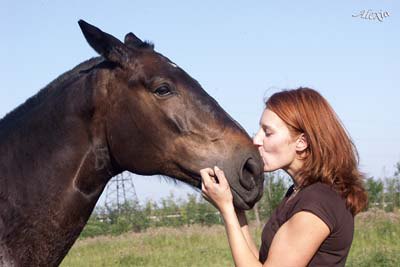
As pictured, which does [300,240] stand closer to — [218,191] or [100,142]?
[218,191]

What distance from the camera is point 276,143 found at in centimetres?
317

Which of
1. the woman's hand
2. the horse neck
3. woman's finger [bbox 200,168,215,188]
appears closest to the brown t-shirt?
the woman's hand

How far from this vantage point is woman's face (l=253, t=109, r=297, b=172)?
3.15 meters

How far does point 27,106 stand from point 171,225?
64.7 ft

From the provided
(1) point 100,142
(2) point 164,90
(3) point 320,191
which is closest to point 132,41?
(2) point 164,90

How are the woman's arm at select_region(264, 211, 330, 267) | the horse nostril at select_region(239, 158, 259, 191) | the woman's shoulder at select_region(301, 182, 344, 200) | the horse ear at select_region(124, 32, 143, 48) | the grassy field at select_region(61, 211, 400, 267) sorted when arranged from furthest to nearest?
1. the grassy field at select_region(61, 211, 400, 267)
2. the horse ear at select_region(124, 32, 143, 48)
3. the horse nostril at select_region(239, 158, 259, 191)
4. the woman's shoulder at select_region(301, 182, 344, 200)
5. the woman's arm at select_region(264, 211, 330, 267)

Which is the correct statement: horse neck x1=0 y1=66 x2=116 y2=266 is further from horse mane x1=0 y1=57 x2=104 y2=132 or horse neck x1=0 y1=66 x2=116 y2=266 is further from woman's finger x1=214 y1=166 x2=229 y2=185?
woman's finger x1=214 y1=166 x2=229 y2=185

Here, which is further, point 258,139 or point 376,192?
point 376,192

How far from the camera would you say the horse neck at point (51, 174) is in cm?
366

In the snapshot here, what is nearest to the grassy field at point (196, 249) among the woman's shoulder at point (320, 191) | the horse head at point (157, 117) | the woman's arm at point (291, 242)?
the horse head at point (157, 117)

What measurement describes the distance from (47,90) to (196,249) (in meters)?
10.3

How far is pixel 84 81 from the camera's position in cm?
405

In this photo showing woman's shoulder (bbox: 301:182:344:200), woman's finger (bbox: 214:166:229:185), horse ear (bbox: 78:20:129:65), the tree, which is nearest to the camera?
woman's shoulder (bbox: 301:182:344:200)

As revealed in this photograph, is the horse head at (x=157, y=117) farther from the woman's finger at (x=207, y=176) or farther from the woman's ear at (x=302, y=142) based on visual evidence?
the woman's ear at (x=302, y=142)
